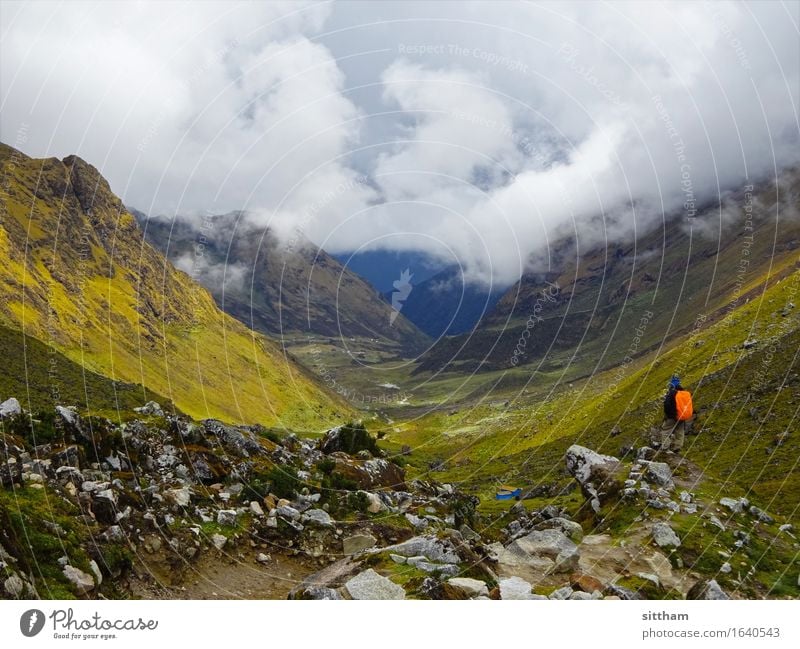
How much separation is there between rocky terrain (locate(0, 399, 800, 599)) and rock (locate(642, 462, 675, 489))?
88 millimetres

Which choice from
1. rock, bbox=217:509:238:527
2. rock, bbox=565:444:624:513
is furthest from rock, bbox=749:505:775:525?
rock, bbox=217:509:238:527

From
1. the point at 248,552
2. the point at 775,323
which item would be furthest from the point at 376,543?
the point at 775,323

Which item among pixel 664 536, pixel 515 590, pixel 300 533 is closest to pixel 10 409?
pixel 300 533

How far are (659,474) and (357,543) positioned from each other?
1208 cm

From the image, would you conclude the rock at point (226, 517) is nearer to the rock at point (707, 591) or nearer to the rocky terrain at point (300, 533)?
the rocky terrain at point (300, 533)

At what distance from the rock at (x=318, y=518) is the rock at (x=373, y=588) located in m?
6.39

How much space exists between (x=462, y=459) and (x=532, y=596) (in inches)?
4722

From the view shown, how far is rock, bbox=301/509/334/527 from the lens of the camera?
69.6 feet

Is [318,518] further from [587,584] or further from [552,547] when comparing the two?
[587,584]

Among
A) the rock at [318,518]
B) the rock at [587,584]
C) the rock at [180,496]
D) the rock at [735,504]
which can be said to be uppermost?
the rock at [735,504]

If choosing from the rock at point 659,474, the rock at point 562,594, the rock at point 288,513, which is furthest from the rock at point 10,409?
the rock at point 659,474

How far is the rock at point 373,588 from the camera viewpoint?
567 inches

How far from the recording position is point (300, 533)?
20.7 meters
